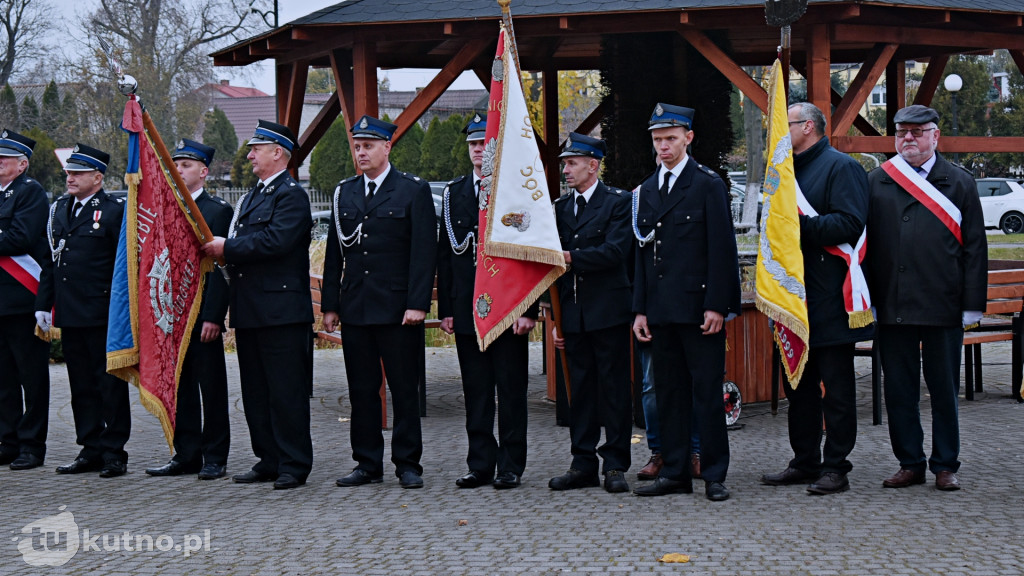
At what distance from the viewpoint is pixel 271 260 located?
692 cm

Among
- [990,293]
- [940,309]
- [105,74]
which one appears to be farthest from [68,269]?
[105,74]

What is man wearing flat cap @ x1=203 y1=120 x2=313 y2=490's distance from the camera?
688 centimetres

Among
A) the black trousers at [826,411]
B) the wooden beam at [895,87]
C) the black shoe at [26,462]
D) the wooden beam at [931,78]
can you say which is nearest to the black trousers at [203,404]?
the black shoe at [26,462]

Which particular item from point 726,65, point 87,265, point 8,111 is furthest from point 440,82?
point 8,111

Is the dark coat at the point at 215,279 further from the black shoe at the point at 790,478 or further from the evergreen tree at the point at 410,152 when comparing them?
the evergreen tree at the point at 410,152

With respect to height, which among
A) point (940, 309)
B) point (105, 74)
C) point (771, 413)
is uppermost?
point (105, 74)

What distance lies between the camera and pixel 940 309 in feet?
21.0

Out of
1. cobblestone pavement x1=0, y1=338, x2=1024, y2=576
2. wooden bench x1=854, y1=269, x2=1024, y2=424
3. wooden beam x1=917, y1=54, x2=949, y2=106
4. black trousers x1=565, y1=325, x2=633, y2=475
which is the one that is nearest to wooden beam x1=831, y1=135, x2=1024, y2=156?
wooden bench x1=854, y1=269, x2=1024, y2=424

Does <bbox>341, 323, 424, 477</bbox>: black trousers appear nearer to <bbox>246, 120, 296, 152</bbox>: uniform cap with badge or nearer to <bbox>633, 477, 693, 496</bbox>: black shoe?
<bbox>246, 120, 296, 152</bbox>: uniform cap with badge

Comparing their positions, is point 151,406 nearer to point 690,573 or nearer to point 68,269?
point 68,269

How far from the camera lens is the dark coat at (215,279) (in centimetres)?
718

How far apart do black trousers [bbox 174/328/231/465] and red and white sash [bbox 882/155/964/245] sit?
410 centimetres

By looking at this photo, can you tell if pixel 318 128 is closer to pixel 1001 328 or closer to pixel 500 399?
pixel 500 399

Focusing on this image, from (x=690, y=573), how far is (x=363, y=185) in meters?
3.16
